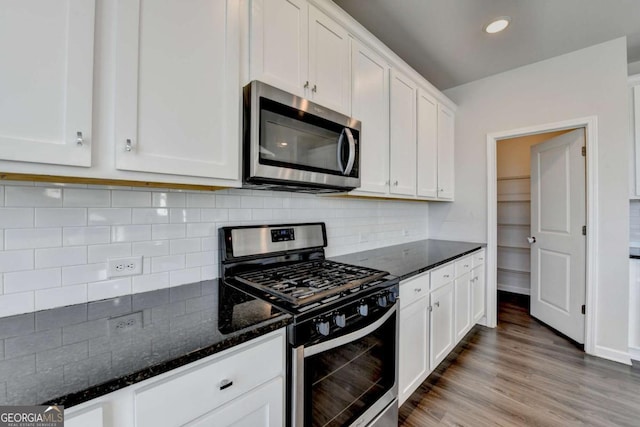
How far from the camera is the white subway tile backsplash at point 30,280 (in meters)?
0.95

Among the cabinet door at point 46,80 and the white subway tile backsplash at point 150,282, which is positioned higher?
the cabinet door at point 46,80

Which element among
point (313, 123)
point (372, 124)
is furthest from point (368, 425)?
point (372, 124)

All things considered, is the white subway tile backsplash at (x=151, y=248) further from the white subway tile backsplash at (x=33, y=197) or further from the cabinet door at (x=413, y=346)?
the cabinet door at (x=413, y=346)

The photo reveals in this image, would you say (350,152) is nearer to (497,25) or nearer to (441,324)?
(441,324)

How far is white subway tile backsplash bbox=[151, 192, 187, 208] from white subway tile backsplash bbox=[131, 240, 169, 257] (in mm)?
170

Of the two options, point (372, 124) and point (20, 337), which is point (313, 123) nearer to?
point (372, 124)

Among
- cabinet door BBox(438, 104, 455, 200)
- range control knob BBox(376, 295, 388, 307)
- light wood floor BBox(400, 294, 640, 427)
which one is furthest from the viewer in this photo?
cabinet door BBox(438, 104, 455, 200)

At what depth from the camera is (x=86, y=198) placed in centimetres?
108

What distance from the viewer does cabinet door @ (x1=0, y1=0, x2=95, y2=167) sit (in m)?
0.74

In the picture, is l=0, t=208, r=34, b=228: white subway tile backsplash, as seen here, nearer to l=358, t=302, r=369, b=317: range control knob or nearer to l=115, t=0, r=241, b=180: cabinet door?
l=115, t=0, r=241, b=180: cabinet door

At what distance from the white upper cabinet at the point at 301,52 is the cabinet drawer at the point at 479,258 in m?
2.00

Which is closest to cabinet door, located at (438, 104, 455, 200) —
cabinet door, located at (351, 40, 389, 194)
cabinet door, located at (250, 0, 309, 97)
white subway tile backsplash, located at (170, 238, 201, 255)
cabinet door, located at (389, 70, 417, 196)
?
cabinet door, located at (389, 70, 417, 196)

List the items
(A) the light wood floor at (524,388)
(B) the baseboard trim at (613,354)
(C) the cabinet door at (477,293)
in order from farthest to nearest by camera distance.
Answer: (C) the cabinet door at (477,293)
(B) the baseboard trim at (613,354)
(A) the light wood floor at (524,388)


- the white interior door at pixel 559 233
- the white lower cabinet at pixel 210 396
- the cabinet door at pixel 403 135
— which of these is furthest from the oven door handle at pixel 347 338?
the white interior door at pixel 559 233
